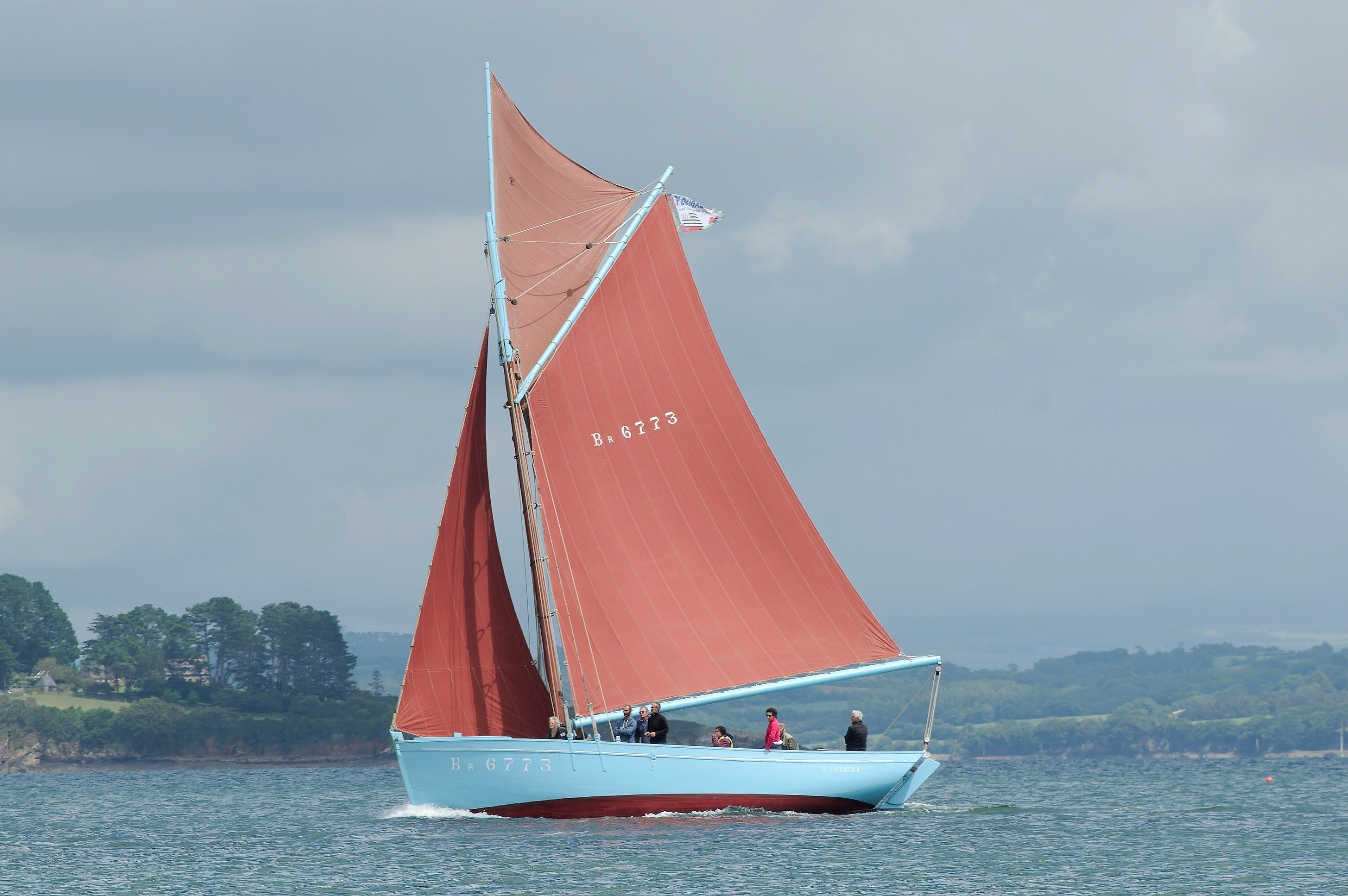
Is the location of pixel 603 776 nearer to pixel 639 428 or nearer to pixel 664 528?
pixel 664 528

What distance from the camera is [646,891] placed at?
3002cm

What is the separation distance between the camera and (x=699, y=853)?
34562mm

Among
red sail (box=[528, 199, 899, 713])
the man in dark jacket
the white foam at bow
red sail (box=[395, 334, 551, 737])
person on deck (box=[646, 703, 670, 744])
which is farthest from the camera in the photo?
the man in dark jacket

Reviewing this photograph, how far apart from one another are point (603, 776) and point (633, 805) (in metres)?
1.21

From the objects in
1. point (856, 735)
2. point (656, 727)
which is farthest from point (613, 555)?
point (856, 735)

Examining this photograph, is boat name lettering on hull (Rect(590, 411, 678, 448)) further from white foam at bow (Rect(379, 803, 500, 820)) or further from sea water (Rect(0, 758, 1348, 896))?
white foam at bow (Rect(379, 803, 500, 820))

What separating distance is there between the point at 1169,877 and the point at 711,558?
13.4 metres

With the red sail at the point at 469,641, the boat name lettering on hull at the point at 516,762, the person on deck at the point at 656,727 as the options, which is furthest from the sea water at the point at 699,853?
the red sail at the point at 469,641

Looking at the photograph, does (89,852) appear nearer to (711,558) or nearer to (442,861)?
(442,861)

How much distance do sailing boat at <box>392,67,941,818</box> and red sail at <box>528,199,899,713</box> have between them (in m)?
0.05

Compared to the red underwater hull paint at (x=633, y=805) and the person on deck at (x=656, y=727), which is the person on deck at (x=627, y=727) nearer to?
the person on deck at (x=656, y=727)

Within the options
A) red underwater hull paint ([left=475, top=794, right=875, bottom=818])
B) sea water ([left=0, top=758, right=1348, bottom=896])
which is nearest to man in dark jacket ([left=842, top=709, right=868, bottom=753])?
sea water ([left=0, top=758, right=1348, bottom=896])

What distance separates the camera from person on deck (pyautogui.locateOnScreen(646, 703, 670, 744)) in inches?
1523

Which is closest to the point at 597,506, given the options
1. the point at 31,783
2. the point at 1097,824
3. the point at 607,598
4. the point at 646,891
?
the point at 607,598
